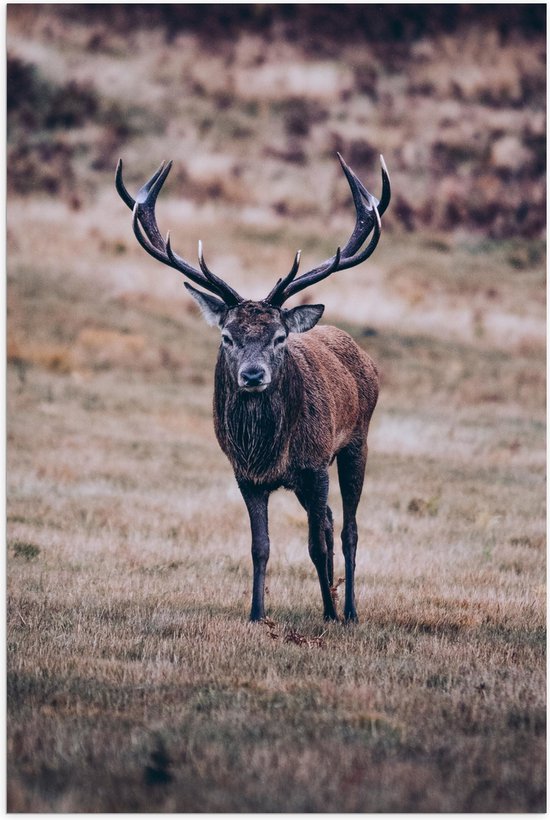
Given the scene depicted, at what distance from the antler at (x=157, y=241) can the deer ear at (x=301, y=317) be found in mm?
362

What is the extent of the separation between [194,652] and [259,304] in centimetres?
225

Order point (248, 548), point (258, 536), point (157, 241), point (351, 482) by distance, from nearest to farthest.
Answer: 1. point (258, 536)
2. point (157, 241)
3. point (351, 482)
4. point (248, 548)

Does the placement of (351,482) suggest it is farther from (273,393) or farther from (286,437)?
(273,393)

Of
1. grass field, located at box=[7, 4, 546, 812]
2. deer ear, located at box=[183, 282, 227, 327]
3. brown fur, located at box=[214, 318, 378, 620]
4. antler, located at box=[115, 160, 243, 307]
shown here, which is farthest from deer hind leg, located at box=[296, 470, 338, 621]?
antler, located at box=[115, 160, 243, 307]

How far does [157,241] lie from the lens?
8.53 m

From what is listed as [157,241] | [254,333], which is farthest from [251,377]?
[157,241]

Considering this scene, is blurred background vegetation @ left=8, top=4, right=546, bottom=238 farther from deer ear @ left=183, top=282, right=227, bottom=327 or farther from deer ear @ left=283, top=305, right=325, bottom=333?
deer ear @ left=183, top=282, right=227, bottom=327

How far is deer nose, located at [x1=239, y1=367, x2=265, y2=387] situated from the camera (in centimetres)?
716

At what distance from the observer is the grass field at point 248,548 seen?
5.14 m

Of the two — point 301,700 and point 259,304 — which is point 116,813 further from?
point 259,304

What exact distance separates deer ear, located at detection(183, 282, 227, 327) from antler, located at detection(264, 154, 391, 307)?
0.31 m

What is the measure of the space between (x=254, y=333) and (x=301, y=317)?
1.49ft

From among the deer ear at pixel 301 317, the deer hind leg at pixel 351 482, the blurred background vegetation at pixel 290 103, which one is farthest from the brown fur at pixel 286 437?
the blurred background vegetation at pixel 290 103

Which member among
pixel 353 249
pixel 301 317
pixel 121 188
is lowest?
pixel 301 317
